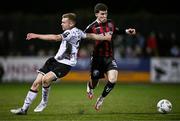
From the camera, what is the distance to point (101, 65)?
13.4 meters

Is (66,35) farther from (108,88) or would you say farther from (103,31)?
(108,88)

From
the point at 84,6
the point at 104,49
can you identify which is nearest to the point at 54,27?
the point at 84,6

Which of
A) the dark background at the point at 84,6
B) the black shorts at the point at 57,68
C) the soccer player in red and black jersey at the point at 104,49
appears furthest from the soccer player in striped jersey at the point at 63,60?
the dark background at the point at 84,6

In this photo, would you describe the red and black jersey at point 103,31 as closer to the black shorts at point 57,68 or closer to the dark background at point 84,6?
the black shorts at point 57,68

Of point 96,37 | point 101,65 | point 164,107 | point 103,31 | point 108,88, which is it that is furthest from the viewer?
point 101,65

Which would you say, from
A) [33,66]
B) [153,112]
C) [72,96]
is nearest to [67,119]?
[153,112]

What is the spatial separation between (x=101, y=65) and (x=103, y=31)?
915 mm

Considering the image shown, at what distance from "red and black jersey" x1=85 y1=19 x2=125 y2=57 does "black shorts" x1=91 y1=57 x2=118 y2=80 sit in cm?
13

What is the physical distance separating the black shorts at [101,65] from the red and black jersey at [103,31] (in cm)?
13

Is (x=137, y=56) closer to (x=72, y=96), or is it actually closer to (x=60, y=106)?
(x=72, y=96)

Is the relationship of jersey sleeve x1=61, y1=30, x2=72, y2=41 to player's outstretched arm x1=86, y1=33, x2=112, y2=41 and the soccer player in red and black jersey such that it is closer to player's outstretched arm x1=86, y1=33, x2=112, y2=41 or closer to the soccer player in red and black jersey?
player's outstretched arm x1=86, y1=33, x2=112, y2=41

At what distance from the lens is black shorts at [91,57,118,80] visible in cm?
1311

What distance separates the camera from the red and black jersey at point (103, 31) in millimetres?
13008

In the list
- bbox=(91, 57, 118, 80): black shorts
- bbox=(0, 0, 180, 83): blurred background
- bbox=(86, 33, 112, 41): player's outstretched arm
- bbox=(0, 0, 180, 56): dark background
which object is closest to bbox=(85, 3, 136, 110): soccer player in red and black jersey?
bbox=(91, 57, 118, 80): black shorts
